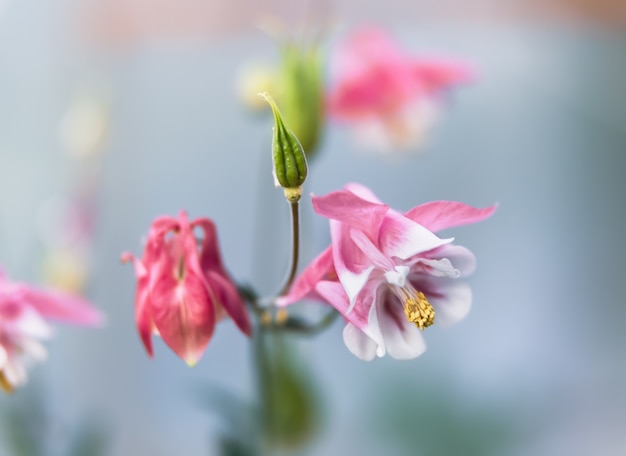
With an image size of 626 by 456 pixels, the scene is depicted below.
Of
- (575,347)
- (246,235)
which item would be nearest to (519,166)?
(575,347)

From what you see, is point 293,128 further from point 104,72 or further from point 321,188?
point 104,72

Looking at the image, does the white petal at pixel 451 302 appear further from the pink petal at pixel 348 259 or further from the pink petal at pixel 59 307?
the pink petal at pixel 59 307

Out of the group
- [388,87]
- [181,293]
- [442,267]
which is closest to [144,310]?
[181,293]

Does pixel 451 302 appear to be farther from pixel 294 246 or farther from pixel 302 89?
pixel 302 89

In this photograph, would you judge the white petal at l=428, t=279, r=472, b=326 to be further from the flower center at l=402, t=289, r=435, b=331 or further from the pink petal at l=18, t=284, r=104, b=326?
the pink petal at l=18, t=284, r=104, b=326

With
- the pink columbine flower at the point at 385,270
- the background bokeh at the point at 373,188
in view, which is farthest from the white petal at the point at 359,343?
the background bokeh at the point at 373,188
